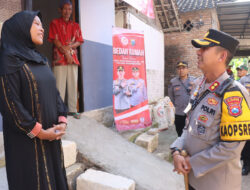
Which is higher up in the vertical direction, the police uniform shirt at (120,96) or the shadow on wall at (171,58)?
the shadow on wall at (171,58)

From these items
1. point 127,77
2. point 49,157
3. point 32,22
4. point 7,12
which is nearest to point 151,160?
point 127,77

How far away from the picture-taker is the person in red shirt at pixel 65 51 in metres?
3.76

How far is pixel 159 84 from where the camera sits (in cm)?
887

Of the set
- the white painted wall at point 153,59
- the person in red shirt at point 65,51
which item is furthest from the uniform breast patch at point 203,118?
the white painted wall at point 153,59

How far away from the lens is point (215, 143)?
145 cm

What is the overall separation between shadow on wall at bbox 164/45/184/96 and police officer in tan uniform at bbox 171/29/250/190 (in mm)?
9332

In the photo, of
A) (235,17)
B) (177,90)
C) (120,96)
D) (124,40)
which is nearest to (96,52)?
(124,40)

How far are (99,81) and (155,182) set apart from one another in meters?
2.76

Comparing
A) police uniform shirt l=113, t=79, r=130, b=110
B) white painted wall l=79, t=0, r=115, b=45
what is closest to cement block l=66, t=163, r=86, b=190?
police uniform shirt l=113, t=79, r=130, b=110

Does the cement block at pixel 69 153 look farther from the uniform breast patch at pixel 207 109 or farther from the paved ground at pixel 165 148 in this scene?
the uniform breast patch at pixel 207 109

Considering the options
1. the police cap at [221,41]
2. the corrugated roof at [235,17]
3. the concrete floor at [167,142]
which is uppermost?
the corrugated roof at [235,17]

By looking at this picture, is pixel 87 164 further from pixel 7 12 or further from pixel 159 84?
pixel 159 84

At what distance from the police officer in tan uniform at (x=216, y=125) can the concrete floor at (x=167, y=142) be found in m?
2.82

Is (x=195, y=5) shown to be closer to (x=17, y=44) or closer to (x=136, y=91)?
(x=136, y=91)
